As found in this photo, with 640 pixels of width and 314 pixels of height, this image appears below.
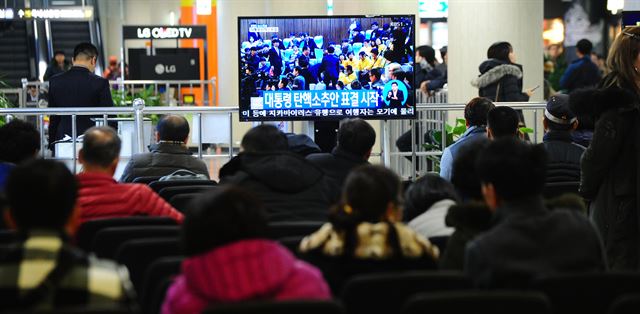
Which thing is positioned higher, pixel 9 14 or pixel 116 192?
pixel 9 14

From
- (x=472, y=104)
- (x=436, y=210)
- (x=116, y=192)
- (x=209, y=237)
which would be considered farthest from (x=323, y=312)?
(x=472, y=104)

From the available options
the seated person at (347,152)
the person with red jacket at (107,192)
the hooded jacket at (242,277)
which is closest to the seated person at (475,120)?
the seated person at (347,152)

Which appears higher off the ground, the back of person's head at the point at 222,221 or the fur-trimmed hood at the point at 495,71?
the fur-trimmed hood at the point at 495,71

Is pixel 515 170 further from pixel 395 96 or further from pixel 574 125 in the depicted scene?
pixel 395 96

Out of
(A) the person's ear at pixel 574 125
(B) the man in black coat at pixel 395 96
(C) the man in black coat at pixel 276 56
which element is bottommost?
(A) the person's ear at pixel 574 125

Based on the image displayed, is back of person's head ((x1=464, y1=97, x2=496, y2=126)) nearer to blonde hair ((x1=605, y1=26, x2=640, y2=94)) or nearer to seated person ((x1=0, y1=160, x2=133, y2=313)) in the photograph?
blonde hair ((x1=605, y1=26, x2=640, y2=94))

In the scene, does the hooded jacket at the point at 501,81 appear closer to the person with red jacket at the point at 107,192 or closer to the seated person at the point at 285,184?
the seated person at the point at 285,184

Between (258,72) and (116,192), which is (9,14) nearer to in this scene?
(258,72)

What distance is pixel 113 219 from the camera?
5098mm

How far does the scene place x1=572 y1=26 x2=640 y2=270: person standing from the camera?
590 centimetres

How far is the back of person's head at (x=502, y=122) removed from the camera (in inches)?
287

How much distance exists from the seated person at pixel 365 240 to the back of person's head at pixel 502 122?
10.8 ft

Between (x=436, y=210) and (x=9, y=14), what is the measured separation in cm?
1439

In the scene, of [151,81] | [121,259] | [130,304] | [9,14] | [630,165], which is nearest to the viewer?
[130,304]
